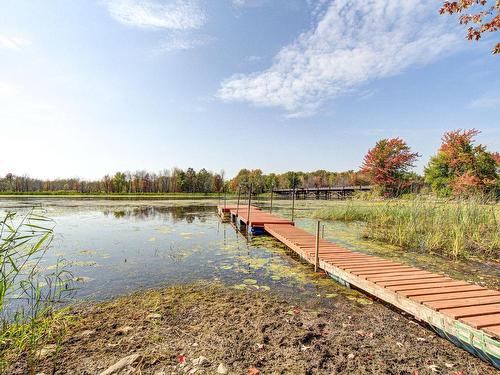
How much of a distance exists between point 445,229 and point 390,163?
23504mm

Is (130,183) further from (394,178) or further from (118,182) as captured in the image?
(394,178)

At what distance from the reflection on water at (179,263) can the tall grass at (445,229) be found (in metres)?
4.18

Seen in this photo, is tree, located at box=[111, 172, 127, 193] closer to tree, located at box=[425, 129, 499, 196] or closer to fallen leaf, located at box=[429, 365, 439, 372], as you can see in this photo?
tree, located at box=[425, 129, 499, 196]

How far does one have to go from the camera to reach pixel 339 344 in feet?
10.6

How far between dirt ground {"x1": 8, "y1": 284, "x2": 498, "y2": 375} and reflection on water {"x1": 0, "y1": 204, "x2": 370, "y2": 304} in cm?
78

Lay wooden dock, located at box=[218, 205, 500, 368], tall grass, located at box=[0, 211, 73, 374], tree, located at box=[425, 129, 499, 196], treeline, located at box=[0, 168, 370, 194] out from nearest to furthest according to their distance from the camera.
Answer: tall grass, located at box=[0, 211, 73, 374], wooden dock, located at box=[218, 205, 500, 368], tree, located at box=[425, 129, 499, 196], treeline, located at box=[0, 168, 370, 194]

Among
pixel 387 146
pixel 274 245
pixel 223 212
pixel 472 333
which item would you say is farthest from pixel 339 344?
pixel 387 146

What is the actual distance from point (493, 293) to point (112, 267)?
7.42 metres

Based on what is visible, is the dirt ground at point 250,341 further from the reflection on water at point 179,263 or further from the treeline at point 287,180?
the treeline at point 287,180

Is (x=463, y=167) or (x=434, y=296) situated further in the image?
(x=463, y=167)

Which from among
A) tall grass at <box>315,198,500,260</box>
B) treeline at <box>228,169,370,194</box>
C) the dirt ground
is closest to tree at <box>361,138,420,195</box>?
A: tall grass at <box>315,198,500,260</box>

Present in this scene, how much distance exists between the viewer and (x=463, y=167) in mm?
21875

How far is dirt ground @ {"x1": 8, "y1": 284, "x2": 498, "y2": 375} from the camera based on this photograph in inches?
110

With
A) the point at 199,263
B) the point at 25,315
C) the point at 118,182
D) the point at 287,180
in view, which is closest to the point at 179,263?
the point at 199,263
